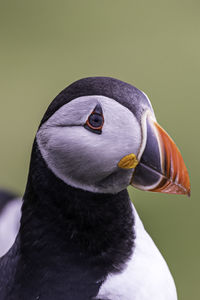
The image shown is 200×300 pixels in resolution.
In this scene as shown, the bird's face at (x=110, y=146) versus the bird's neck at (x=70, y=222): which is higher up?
the bird's face at (x=110, y=146)

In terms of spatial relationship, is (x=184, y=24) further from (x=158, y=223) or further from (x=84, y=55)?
(x=158, y=223)

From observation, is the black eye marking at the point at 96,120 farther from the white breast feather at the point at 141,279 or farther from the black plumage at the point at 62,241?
the white breast feather at the point at 141,279

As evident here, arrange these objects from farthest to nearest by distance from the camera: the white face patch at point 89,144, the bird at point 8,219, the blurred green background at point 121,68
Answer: the blurred green background at point 121,68, the bird at point 8,219, the white face patch at point 89,144

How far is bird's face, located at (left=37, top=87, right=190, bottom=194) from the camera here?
66 cm

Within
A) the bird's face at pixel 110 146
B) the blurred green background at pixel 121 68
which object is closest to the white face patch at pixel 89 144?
the bird's face at pixel 110 146

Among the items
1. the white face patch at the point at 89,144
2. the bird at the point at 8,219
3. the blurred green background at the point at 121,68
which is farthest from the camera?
the blurred green background at the point at 121,68

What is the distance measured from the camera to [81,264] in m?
0.74

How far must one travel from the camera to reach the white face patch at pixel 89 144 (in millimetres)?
659

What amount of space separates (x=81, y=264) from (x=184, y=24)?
61.7 inches

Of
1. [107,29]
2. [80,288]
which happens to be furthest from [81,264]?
[107,29]

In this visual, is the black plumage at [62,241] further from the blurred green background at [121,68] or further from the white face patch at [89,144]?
the blurred green background at [121,68]

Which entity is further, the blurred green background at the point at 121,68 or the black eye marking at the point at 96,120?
the blurred green background at the point at 121,68

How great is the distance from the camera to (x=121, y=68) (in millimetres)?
1880

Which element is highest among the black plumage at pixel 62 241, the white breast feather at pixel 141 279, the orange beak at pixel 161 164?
the orange beak at pixel 161 164
